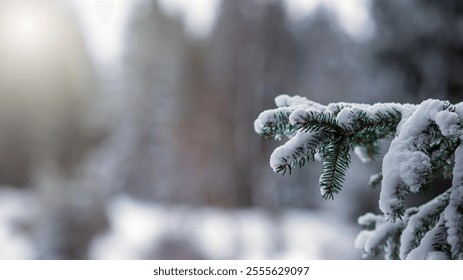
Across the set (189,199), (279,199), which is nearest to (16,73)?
(189,199)

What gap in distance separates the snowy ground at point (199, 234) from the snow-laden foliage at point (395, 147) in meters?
5.64

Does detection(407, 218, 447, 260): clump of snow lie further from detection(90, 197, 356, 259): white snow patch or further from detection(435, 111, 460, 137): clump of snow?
detection(90, 197, 356, 259): white snow patch

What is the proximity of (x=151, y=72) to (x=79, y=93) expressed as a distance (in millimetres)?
1689

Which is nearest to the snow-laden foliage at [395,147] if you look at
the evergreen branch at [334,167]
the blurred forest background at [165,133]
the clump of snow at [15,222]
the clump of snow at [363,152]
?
the evergreen branch at [334,167]

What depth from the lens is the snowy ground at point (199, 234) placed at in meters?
6.55

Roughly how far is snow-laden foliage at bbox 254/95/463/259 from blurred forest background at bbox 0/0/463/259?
471 centimetres

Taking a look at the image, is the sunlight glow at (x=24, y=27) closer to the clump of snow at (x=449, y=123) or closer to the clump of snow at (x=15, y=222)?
the clump of snow at (x=15, y=222)

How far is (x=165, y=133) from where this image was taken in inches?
354

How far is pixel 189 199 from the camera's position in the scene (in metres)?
8.61

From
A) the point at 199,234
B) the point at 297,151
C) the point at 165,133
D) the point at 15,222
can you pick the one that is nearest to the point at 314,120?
the point at 297,151

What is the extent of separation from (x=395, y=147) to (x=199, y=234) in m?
7.49

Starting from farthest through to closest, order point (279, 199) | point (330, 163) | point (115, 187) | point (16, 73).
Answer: point (115, 187) → point (16, 73) → point (279, 199) → point (330, 163)
